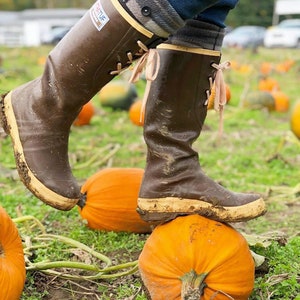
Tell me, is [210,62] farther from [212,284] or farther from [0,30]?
[0,30]

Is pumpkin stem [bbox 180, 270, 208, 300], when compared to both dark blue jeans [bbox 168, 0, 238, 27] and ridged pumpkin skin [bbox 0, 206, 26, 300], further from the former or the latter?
dark blue jeans [bbox 168, 0, 238, 27]

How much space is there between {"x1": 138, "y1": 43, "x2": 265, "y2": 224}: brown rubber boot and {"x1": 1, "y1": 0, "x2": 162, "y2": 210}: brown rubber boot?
5.3 inches

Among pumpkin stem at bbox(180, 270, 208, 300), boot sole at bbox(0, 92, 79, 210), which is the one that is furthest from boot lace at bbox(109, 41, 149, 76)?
pumpkin stem at bbox(180, 270, 208, 300)

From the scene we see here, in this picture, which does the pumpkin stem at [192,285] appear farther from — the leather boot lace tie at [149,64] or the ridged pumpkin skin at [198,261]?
the leather boot lace tie at [149,64]

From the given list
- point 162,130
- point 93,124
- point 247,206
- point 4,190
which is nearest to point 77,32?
point 162,130

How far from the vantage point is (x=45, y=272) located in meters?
1.97

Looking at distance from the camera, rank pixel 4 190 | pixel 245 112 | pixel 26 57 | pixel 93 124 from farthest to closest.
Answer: pixel 26 57
pixel 245 112
pixel 93 124
pixel 4 190

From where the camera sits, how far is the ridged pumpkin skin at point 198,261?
5.47ft

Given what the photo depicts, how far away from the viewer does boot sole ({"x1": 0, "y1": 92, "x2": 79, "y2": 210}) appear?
1879 millimetres

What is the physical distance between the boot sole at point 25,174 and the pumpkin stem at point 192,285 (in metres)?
0.48

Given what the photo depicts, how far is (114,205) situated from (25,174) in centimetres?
53

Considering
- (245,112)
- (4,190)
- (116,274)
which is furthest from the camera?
(245,112)

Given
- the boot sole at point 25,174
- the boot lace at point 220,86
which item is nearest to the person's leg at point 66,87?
the boot sole at point 25,174

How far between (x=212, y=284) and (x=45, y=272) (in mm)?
587
